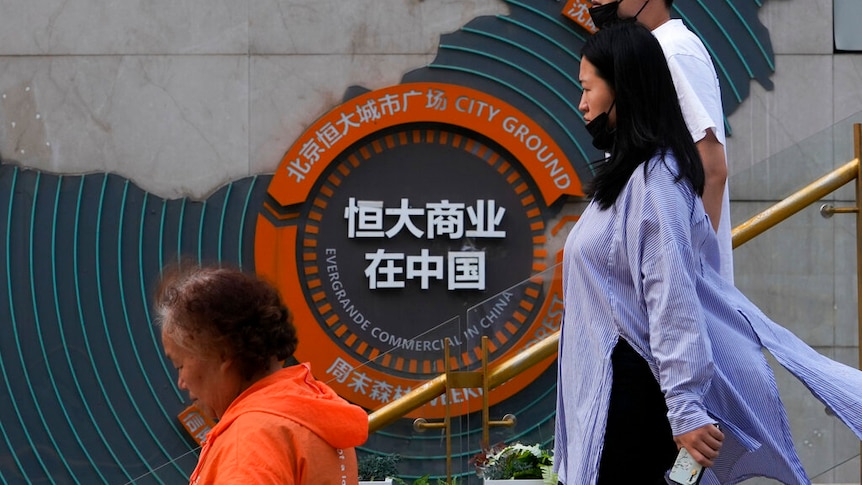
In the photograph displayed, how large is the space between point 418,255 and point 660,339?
315 cm

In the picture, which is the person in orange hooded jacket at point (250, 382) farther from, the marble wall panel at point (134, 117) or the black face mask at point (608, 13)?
the marble wall panel at point (134, 117)

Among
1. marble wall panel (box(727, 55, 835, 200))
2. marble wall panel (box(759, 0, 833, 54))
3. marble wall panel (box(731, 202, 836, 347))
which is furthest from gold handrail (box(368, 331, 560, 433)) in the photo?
marble wall panel (box(759, 0, 833, 54))

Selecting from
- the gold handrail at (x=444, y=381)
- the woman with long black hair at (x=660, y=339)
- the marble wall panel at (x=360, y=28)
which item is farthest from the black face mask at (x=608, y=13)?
the marble wall panel at (x=360, y=28)

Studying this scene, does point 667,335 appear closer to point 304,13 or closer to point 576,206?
point 576,206

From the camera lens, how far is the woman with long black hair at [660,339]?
6.08ft

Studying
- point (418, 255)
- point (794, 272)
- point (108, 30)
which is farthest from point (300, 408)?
point (108, 30)

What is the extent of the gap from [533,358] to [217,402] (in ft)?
6.22

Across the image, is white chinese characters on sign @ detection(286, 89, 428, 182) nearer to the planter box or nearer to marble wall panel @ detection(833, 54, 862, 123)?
marble wall panel @ detection(833, 54, 862, 123)

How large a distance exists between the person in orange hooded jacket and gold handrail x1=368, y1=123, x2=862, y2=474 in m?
1.80

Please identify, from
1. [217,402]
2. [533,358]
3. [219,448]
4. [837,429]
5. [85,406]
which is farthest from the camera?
[85,406]

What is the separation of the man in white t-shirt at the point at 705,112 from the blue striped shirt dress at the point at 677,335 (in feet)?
0.59

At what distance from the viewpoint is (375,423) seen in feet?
12.1

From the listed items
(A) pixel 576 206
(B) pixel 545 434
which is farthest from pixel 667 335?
(A) pixel 576 206

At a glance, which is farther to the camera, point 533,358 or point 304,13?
point 304,13
